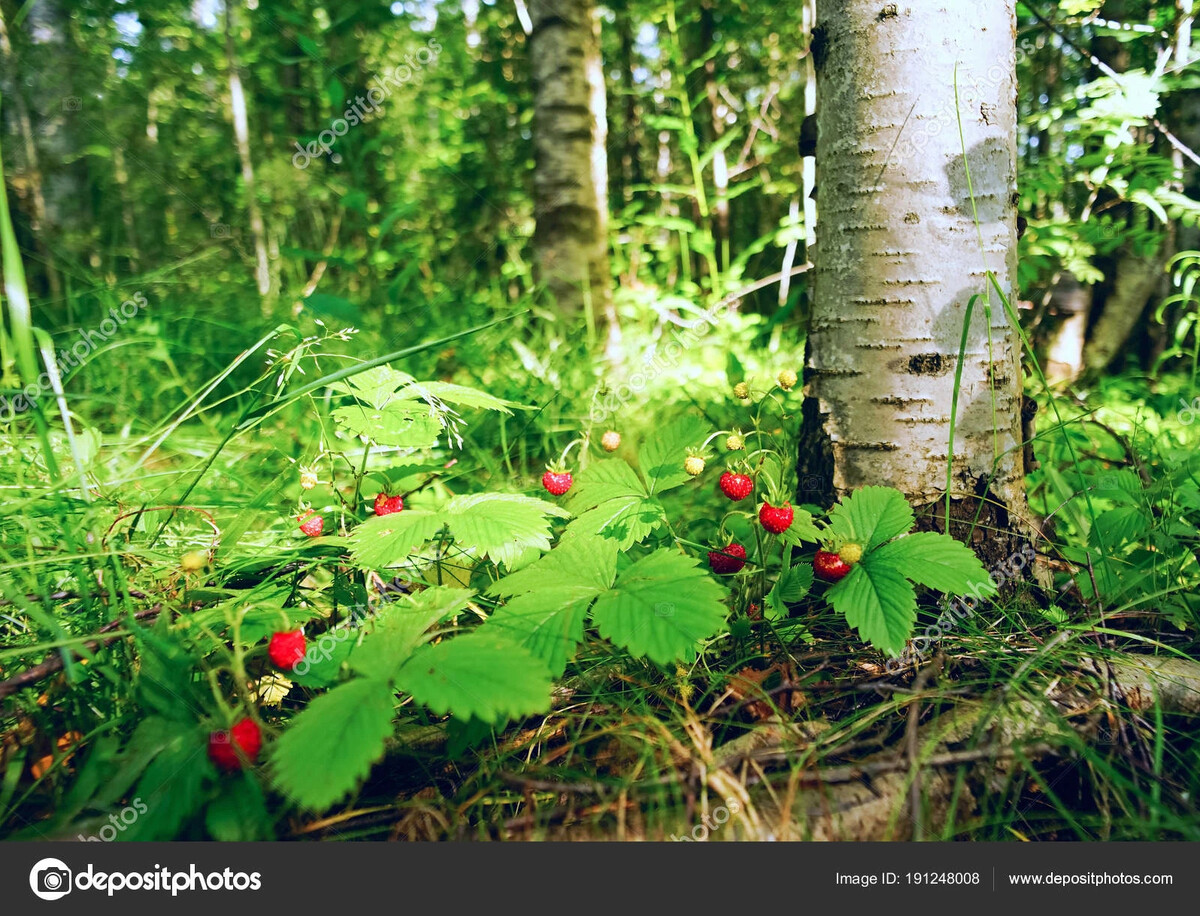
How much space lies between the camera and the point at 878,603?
874mm

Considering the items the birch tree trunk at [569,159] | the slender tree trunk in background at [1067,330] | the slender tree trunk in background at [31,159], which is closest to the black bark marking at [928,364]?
the birch tree trunk at [569,159]

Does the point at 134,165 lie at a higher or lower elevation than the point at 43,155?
higher

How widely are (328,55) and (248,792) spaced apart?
17.7 ft

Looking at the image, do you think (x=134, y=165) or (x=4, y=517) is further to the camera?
(x=134, y=165)

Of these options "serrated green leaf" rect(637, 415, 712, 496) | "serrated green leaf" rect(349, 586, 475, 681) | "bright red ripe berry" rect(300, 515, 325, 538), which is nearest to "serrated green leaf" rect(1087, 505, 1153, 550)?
"serrated green leaf" rect(637, 415, 712, 496)

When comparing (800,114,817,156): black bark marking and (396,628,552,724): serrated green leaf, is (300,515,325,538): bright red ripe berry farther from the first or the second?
(800,114,817,156): black bark marking

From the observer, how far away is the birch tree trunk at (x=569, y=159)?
3096 mm

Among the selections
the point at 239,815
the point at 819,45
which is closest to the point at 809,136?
the point at 819,45

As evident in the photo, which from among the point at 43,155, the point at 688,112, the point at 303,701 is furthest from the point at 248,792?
the point at 43,155

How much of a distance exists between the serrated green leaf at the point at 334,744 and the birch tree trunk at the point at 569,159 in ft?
8.43

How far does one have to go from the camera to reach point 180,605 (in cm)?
99

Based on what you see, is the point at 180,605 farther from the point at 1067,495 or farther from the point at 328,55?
the point at 328,55

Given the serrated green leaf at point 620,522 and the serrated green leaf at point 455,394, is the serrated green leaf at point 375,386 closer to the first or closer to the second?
the serrated green leaf at point 455,394

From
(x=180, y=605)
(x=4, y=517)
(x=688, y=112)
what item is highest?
(x=688, y=112)
